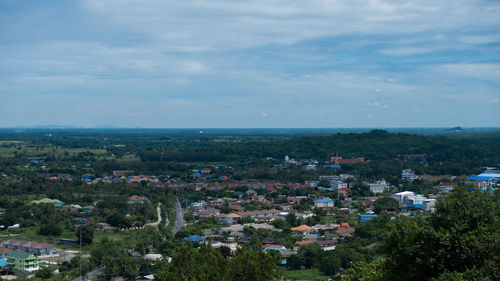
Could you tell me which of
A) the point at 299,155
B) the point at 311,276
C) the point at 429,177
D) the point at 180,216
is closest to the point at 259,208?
the point at 180,216

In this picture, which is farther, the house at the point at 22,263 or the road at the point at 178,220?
the road at the point at 178,220

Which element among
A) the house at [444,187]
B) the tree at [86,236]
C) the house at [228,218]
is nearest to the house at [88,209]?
the tree at [86,236]

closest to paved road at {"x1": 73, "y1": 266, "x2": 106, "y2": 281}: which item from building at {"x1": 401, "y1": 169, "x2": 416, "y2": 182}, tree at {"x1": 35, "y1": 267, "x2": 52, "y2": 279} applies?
tree at {"x1": 35, "y1": 267, "x2": 52, "y2": 279}

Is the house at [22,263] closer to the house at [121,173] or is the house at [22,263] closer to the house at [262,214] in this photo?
the house at [262,214]

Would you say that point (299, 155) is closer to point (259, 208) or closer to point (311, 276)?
point (259, 208)

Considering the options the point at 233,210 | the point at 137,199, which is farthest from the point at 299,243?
the point at 137,199

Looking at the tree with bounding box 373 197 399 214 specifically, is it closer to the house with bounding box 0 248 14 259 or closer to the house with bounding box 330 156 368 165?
the house with bounding box 0 248 14 259
